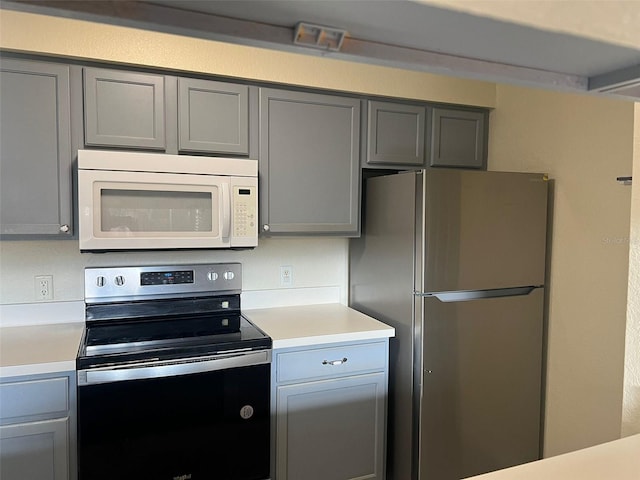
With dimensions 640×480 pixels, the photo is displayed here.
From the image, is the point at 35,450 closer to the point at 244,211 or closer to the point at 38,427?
the point at 38,427

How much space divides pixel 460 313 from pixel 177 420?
1.30 metres

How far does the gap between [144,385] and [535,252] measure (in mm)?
1863

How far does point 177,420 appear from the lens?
5.96 ft

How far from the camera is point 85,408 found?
66.4 inches

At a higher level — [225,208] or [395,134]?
[395,134]

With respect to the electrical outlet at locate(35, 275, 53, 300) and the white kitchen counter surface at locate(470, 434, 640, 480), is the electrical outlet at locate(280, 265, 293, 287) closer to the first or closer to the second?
the electrical outlet at locate(35, 275, 53, 300)

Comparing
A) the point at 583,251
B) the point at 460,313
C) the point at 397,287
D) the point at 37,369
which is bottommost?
the point at 37,369

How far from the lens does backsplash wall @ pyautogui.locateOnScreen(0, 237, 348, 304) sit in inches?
81.8

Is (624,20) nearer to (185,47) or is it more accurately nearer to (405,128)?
(185,47)

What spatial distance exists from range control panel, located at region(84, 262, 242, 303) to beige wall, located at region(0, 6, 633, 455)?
10 centimetres

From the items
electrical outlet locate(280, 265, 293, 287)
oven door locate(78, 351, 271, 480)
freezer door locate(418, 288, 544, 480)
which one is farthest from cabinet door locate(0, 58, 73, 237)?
freezer door locate(418, 288, 544, 480)

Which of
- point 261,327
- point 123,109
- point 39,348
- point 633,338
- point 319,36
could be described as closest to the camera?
point 319,36

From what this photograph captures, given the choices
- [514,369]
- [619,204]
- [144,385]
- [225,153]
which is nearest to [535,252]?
[619,204]

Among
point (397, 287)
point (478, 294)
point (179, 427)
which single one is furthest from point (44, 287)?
point (478, 294)
